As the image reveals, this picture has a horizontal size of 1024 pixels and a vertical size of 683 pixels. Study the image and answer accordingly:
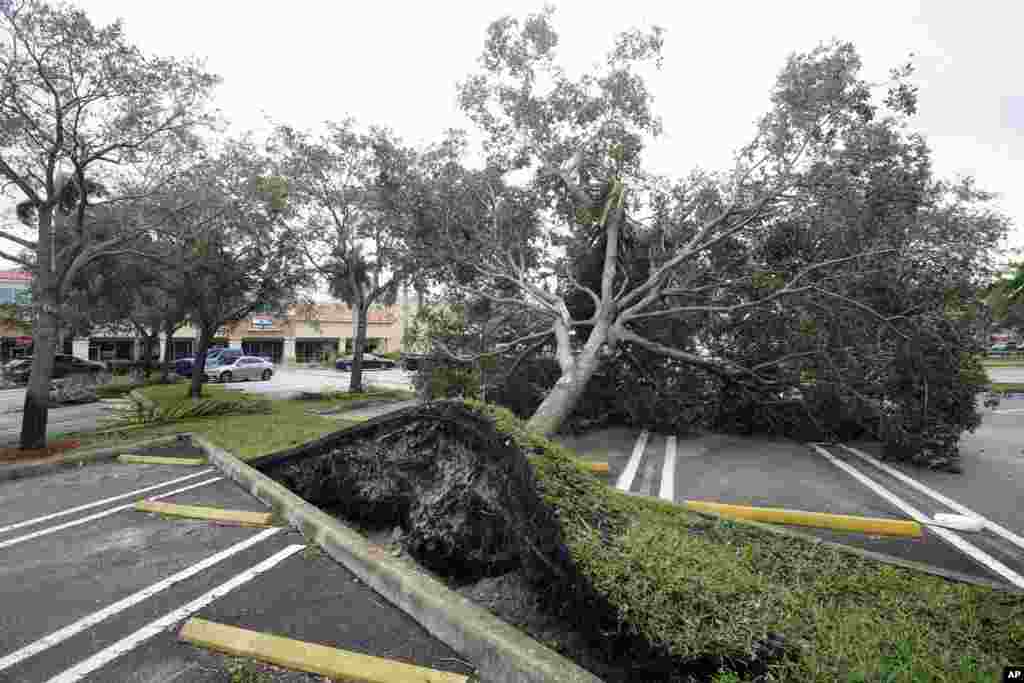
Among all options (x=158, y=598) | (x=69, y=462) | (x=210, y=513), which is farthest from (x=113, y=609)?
(x=69, y=462)

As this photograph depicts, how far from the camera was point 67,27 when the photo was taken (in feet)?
25.7

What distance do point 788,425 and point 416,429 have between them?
813 cm

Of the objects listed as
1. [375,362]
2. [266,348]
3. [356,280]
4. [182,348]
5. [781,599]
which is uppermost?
[356,280]

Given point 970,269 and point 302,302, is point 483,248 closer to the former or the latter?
point 970,269

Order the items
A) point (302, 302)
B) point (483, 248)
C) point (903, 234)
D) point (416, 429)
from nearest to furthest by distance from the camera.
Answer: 1. point (416, 429)
2. point (903, 234)
3. point (483, 248)
4. point (302, 302)

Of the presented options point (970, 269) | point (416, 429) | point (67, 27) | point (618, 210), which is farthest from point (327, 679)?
point (67, 27)

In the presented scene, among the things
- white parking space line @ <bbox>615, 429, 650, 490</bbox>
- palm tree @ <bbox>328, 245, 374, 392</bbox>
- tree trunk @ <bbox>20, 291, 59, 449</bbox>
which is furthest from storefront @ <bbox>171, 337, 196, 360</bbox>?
white parking space line @ <bbox>615, 429, 650, 490</bbox>

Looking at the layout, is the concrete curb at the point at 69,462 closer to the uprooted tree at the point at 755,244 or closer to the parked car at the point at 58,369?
the uprooted tree at the point at 755,244

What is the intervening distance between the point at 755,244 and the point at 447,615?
9.50m

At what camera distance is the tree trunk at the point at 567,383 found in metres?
8.01

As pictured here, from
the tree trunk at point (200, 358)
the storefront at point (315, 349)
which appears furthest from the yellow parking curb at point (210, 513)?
the storefront at point (315, 349)

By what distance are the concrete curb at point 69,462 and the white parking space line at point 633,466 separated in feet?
27.2

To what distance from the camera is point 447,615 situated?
2.64m

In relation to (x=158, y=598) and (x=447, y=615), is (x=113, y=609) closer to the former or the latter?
(x=158, y=598)
